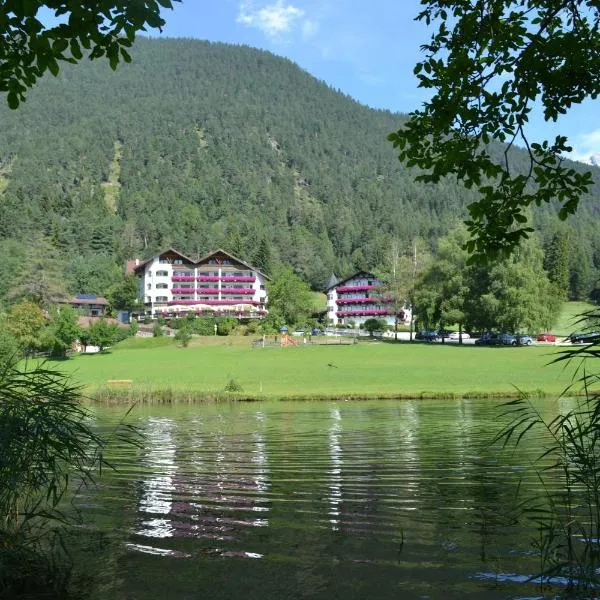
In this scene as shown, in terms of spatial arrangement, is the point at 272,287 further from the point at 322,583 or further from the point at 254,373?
the point at 322,583

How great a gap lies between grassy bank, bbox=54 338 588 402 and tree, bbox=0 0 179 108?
28374mm

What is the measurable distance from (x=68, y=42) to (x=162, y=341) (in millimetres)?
83663

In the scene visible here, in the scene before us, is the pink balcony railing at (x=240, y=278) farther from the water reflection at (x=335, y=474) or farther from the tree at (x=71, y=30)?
the tree at (x=71, y=30)

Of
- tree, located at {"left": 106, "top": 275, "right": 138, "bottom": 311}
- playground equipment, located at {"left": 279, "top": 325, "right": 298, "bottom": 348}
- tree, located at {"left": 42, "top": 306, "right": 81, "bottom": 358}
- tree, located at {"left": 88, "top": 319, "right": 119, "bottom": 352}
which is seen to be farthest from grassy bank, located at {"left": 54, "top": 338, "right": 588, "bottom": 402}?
tree, located at {"left": 106, "top": 275, "right": 138, "bottom": 311}

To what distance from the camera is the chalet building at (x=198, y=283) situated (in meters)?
135

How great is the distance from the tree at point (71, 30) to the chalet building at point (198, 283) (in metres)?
125

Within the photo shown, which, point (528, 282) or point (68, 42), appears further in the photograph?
point (528, 282)

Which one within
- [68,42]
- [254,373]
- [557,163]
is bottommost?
[254,373]

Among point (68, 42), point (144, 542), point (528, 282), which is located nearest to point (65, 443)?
point (144, 542)

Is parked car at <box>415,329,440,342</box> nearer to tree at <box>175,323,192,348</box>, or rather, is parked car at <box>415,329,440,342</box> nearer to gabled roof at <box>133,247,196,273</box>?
tree at <box>175,323,192,348</box>

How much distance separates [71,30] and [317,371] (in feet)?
171

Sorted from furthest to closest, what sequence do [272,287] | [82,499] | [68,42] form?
[272,287]
[82,499]
[68,42]

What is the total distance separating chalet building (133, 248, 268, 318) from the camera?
443ft

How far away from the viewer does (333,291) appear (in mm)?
144375
